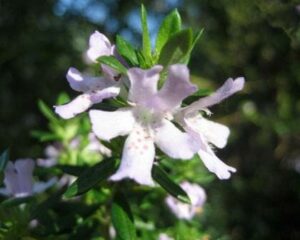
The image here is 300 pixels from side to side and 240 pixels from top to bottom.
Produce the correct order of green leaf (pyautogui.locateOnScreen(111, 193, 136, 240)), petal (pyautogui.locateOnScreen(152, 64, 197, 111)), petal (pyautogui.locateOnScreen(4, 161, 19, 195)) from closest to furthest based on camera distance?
petal (pyautogui.locateOnScreen(152, 64, 197, 111)), green leaf (pyautogui.locateOnScreen(111, 193, 136, 240)), petal (pyautogui.locateOnScreen(4, 161, 19, 195))

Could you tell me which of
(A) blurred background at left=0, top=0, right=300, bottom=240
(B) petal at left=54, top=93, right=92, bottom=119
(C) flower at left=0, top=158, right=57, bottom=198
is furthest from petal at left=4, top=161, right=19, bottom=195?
(A) blurred background at left=0, top=0, right=300, bottom=240

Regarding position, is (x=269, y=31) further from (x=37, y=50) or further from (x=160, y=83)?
(x=160, y=83)

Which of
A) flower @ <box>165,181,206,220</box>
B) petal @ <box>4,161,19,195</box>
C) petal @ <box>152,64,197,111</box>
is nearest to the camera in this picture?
petal @ <box>152,64,197,111</box>

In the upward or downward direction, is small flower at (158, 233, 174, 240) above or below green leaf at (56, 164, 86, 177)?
below

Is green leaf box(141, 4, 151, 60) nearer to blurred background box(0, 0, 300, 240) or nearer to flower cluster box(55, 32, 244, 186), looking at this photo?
flower cluster box(55, 32, 244, 186)

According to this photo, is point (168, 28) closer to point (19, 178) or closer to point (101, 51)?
point (101, 51)

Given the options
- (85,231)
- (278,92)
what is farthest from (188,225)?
(278,92)

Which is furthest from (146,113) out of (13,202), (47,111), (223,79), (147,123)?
(223,79)

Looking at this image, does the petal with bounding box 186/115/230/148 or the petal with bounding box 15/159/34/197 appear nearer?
the petal with bounding box 186/115/230/148
